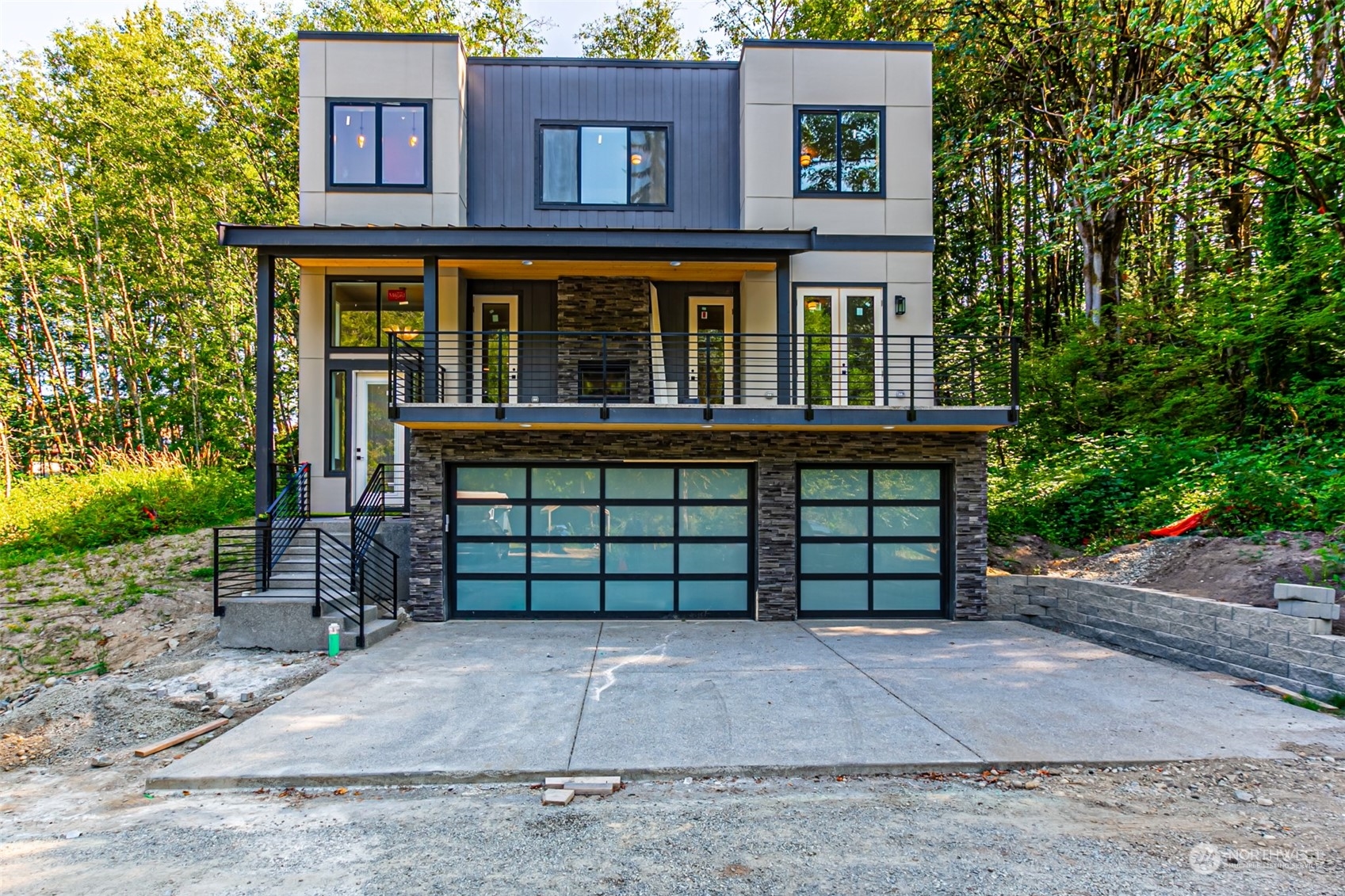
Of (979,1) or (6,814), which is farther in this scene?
(979,1)

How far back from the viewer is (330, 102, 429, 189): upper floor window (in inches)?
431

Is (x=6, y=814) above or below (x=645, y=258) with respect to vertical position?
below

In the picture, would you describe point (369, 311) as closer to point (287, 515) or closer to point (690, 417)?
point (287, 515)

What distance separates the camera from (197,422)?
2066 cm

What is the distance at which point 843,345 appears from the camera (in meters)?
10.8

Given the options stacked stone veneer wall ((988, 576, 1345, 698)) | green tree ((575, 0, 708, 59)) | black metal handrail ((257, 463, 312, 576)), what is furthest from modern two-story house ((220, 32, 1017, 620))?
green tree ((575, 0, 708, 59))

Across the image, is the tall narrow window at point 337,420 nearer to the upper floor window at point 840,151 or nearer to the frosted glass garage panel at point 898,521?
the upper floor window at point 840,151

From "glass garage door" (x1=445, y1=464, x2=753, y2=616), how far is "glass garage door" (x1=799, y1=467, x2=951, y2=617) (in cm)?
95

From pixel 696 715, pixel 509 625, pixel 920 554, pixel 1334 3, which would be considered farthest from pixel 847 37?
pixel 696 715

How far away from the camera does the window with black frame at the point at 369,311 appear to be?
11227 millimetres

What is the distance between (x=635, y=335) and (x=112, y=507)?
10.9m

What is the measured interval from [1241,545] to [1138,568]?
1122mm

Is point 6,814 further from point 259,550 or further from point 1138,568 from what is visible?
point 1138,568

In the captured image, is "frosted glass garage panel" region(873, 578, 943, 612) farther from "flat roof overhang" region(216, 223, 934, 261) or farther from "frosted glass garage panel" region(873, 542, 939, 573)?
"flat roof overhang" region(216, 223, 934, 261)
